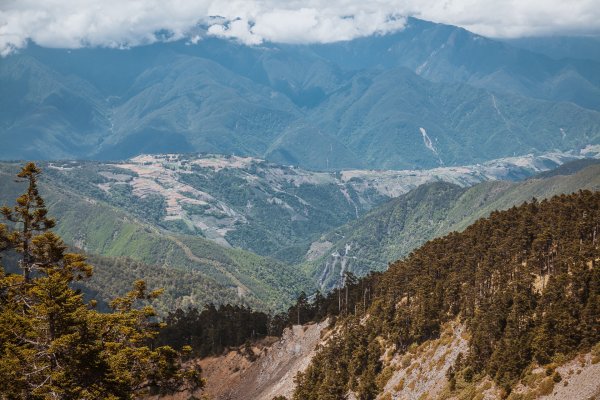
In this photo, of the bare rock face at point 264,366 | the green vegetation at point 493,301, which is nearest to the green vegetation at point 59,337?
the green vegetation at point 493,301

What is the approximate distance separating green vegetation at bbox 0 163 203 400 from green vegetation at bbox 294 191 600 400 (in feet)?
147

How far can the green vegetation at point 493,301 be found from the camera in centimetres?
7712

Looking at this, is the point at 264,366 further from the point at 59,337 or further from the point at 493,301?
the point at 59,337

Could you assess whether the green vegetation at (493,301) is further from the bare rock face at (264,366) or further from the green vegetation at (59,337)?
the green vegetation at (59,337)

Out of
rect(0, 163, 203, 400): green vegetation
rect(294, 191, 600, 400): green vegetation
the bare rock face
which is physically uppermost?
rect(0, 163, 203, 400): green vegetation

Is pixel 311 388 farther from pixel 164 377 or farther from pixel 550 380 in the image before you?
pixel 164 377

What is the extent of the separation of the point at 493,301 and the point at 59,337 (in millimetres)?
64584

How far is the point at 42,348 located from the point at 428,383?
61.9 m

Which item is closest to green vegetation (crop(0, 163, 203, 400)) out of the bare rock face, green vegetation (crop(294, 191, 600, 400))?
green vegetation (crop(294, 191, 600, 400))

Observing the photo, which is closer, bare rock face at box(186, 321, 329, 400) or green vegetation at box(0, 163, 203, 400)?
green vegetation at box(0, 163, 203, 400)

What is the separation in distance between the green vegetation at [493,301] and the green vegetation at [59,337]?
147 feet

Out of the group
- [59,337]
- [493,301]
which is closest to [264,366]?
[493,301]

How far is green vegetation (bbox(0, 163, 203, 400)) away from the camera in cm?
4462

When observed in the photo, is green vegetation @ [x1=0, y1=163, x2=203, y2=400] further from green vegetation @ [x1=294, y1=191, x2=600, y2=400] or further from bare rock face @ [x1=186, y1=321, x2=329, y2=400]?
bare rock face @ [x1=186, y1=321, x2=329, y2=400]
